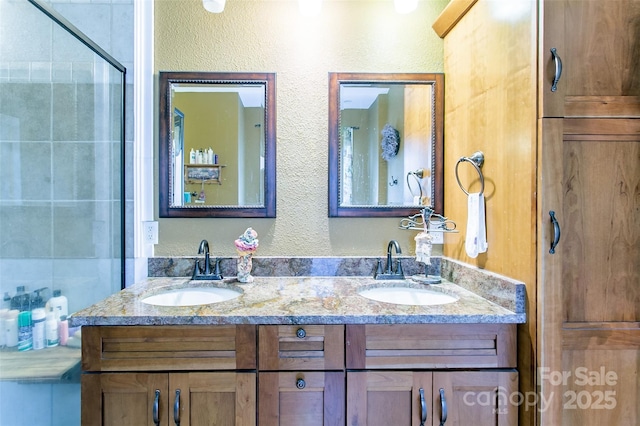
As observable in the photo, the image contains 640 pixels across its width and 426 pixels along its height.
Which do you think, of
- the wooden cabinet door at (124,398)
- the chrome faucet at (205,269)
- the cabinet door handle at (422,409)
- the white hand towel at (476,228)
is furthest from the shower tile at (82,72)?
the cabinet door handle at (422,409)

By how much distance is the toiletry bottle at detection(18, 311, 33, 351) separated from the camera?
1415mm

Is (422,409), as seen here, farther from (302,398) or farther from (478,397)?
(302,398)

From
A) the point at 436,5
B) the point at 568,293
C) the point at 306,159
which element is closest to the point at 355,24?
the point at 436,5

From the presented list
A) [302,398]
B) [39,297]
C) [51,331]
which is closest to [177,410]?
[302,398]

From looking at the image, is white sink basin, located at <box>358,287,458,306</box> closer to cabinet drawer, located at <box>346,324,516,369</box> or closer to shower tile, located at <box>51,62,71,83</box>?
cabinet drawer, located at <box>346,324,516,369</box>

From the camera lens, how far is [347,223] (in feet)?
5.83

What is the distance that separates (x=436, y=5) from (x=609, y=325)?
5.37 feet

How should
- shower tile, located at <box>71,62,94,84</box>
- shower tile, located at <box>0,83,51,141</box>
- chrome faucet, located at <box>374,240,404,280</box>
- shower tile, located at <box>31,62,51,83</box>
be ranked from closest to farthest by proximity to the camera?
shower tile, located at <box>0,83,51,141</box> < shower tile, located at <box>31,62,51,83</box> < shower tile, located at <box>71,62,94,84</box> < chrome faucet, located at <box>374,240,404,280</box>

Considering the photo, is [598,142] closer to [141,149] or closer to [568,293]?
[568,293]

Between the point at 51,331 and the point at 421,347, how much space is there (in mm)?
1550

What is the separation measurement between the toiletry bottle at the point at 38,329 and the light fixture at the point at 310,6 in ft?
6.11

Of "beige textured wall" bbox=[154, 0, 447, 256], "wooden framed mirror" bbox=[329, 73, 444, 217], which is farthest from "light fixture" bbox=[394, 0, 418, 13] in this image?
"wooden framed mirror" bbox=[329, 73, 444, 217]

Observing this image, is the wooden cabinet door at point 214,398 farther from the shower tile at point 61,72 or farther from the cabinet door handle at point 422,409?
the shower tile at point 61,72

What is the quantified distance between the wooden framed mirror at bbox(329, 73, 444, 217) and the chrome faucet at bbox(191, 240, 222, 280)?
65 centimetres
